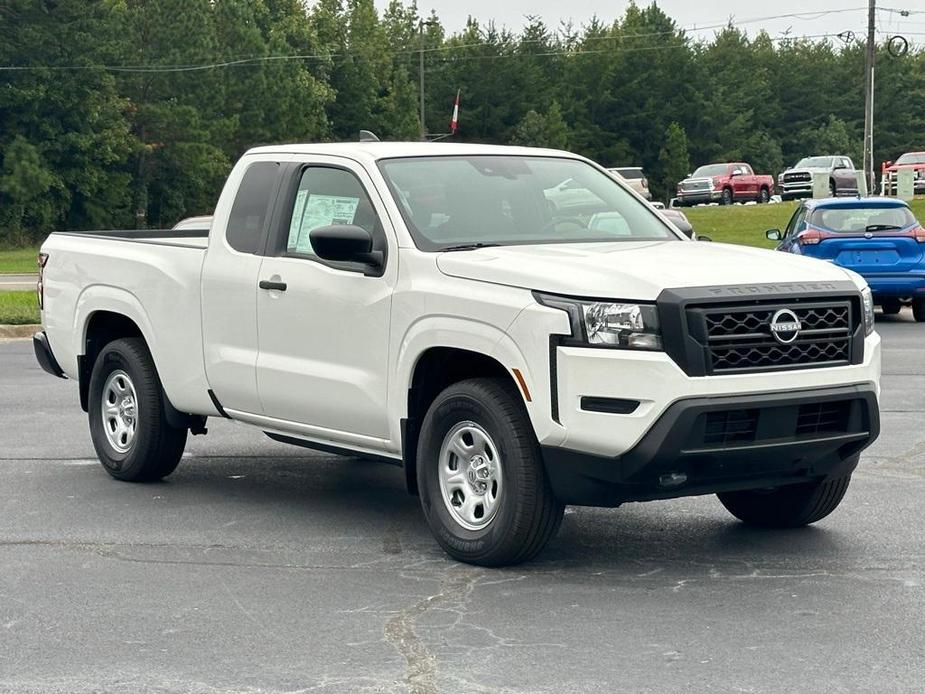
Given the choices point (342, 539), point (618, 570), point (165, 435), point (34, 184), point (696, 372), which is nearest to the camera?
point (696, 372)

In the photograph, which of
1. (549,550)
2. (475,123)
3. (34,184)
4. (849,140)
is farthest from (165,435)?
(849,140)

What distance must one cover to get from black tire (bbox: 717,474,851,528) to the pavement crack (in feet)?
5.66

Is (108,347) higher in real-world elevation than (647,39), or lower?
lower

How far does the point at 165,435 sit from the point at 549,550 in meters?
2.83

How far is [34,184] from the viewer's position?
6281 centimetres

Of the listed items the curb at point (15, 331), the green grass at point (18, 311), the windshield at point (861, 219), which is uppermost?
the windshield at point (861, 219)

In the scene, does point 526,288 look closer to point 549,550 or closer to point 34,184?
point 549,550

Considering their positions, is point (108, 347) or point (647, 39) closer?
point (108, 347)

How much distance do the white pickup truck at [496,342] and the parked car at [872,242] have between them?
12679 mm

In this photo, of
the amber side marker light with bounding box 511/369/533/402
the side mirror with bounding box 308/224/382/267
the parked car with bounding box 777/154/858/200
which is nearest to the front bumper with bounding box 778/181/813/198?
the parked car with bounding box 777/154/858/200

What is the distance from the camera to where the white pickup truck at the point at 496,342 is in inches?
260

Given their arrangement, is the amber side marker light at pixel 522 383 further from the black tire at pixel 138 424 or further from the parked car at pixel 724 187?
the parked car at pixel 724 187

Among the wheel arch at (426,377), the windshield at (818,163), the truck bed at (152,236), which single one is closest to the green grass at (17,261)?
the truck bed at (152,236)

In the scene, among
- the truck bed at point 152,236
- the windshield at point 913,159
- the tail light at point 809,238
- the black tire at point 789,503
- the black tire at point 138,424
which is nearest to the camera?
the black tire at point 789,503
